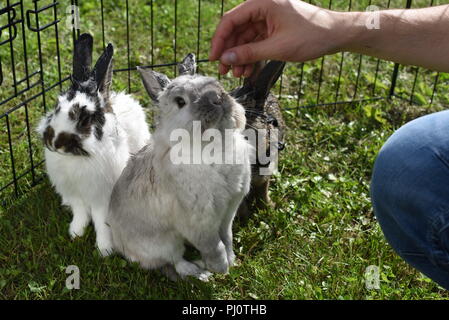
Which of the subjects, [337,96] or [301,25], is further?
[337,96]

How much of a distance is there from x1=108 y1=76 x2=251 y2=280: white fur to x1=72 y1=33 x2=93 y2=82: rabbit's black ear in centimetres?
49

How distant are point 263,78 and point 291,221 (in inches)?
33.5

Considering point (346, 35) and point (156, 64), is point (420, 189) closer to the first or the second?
point (346, 35)

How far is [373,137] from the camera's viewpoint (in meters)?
4.12

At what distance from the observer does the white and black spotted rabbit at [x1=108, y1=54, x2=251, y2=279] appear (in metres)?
2.48

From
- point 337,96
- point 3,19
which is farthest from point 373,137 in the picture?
point 3,19

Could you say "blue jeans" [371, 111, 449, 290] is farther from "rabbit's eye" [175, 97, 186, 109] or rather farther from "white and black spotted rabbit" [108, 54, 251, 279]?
"rabbit's eye" [175, 97, 186, 109]

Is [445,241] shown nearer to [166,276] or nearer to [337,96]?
[166,276]

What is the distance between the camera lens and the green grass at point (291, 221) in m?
2.86

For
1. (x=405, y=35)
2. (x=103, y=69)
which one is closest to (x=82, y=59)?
(x=103, y=69)

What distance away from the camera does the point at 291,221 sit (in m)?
3.33

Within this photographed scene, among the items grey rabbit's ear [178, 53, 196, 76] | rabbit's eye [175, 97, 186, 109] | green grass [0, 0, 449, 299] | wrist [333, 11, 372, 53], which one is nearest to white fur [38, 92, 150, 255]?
green grass [0, 0, 449, 299]
